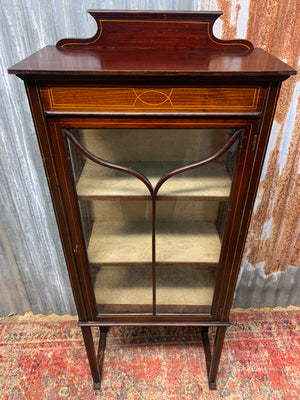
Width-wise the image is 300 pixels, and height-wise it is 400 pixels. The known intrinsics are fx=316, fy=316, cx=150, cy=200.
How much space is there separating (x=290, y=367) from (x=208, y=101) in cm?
102

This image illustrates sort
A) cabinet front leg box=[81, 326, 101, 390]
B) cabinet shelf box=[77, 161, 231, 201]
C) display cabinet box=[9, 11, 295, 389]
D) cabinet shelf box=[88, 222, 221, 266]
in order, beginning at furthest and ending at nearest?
cabinet front leg box=[81, 326, 101, 390], cabinet shelf box=[88, 222, 221, 266], cabinet shelf box=[77, 161, 231, 201], display cabinet box=[9, 11, 295, 389]

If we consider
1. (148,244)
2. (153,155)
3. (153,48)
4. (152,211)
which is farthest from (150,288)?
(153,48)

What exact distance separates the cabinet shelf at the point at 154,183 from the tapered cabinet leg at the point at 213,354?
459 mm

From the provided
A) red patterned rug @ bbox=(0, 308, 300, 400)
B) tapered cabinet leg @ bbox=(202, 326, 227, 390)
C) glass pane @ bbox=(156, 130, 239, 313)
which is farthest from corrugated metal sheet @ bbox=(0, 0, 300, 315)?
glass pane @ bbox=(156, 130, 239, 313)

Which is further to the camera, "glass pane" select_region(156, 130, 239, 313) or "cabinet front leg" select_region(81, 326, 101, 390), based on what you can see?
"cabinet front leg" select_region(81, 326, 101, 390)

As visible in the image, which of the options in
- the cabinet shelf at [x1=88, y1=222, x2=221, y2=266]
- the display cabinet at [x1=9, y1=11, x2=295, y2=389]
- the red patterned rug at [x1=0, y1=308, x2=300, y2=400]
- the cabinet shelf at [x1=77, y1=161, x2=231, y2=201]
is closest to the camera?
the display cabinet at [x1=9, y1=11, x2=295, y2=389]

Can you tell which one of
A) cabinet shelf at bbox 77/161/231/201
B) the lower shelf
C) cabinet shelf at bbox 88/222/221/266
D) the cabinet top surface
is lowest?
the lower shelf

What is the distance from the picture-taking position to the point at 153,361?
1.16 meters

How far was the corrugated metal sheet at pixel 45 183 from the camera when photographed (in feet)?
2.57

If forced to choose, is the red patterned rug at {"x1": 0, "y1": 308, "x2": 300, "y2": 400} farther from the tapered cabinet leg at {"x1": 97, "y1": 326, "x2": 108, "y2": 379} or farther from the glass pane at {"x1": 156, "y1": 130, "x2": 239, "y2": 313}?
the glass pane at {"x1": 156, "y1": 130, "x2": 239, "y2": 313}

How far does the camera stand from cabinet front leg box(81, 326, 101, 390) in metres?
0.96

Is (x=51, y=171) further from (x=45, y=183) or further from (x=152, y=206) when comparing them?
(x=45, y=183)

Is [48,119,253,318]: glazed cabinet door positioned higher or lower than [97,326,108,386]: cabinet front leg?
higher

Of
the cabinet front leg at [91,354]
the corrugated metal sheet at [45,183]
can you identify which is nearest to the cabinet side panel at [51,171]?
the cabinet front leg at [91,354]
